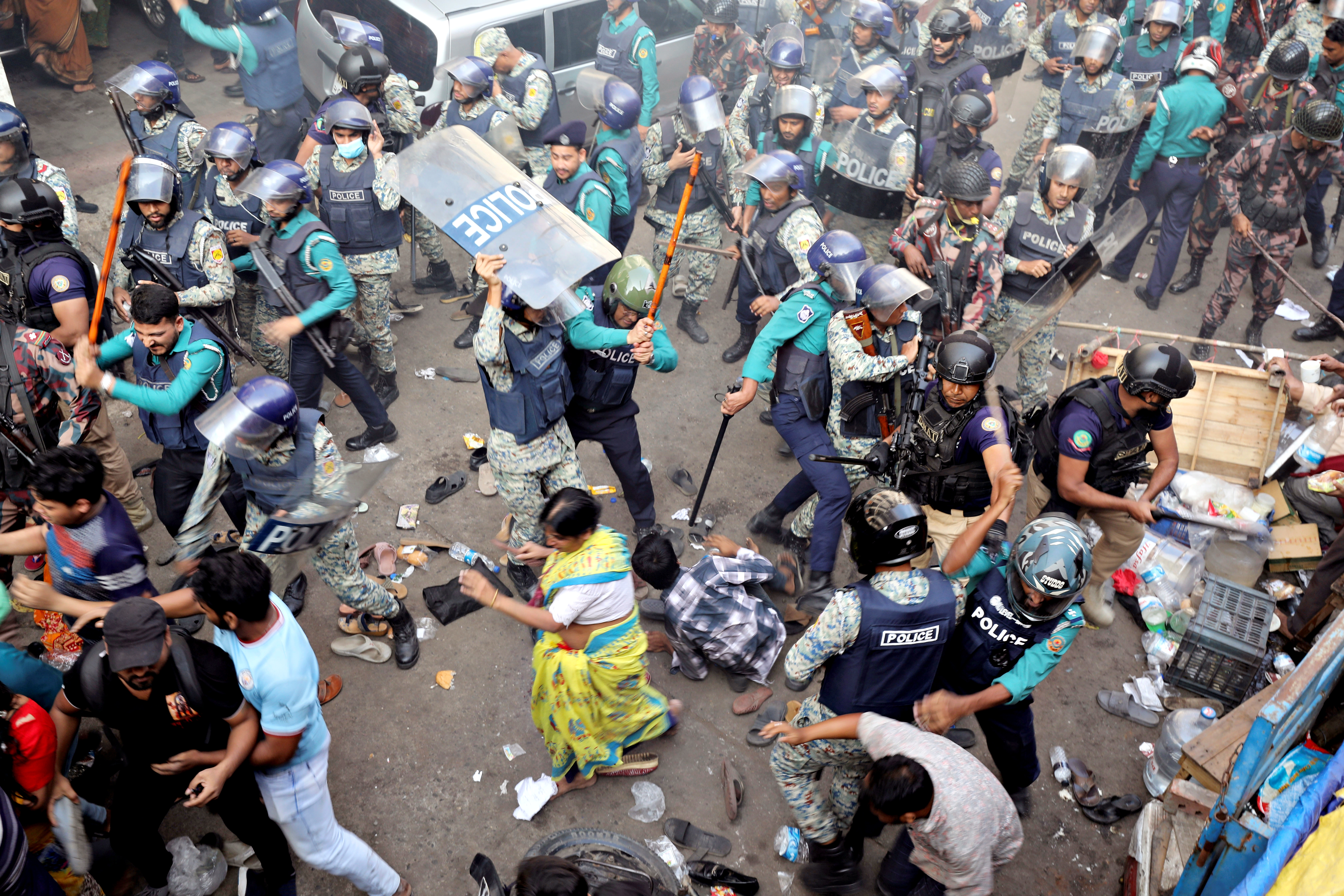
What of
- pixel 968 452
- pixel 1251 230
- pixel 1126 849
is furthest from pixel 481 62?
pixel 1126 849

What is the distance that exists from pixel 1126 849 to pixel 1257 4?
8.93 metres

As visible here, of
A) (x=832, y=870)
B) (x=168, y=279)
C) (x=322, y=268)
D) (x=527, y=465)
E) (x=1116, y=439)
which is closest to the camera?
(x=832, y=870)

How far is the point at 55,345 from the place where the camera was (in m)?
4.60

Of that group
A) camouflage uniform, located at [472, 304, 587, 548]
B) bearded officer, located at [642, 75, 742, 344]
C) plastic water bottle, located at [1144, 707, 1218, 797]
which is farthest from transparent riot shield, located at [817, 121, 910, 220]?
plastic water bottle, located at [1144, 707, 1218, 797]

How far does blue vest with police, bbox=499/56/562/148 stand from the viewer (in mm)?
7359

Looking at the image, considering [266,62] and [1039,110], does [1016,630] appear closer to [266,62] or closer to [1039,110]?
[1039,110]

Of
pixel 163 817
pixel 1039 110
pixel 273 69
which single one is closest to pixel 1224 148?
pixel 1039 110

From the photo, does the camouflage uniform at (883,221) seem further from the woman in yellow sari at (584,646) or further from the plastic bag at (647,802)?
the plastic bag at (647,802)

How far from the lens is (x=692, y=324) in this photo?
7.27m

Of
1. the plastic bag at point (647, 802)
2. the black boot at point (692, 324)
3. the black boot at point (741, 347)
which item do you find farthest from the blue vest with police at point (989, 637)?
the black boot at point (692, 324)

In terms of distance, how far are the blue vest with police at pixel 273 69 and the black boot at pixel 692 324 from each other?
13.0 feet

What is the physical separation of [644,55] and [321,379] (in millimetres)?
4337

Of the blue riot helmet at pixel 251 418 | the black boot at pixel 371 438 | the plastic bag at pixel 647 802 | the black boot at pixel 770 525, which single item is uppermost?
the blue riot helmet at pixel 251 418

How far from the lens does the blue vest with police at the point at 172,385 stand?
416 cm
